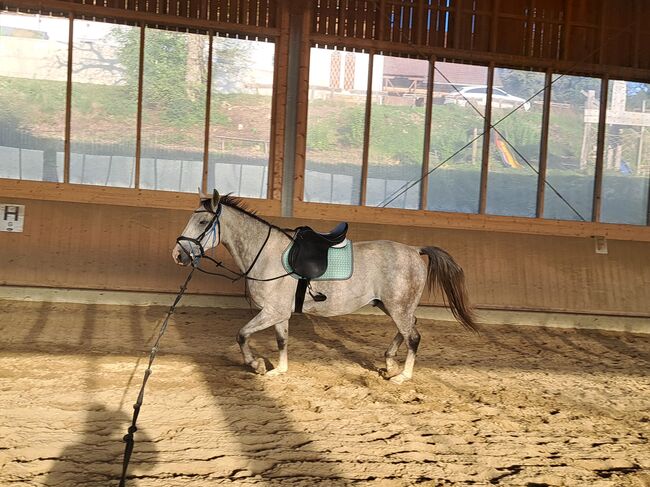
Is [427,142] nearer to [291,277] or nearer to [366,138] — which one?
[366,138]

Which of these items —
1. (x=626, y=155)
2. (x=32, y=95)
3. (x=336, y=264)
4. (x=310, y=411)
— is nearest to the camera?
(x=310, y=411)

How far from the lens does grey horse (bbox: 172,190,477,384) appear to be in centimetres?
695

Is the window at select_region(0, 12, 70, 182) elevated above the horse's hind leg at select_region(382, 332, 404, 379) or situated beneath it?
elevated above

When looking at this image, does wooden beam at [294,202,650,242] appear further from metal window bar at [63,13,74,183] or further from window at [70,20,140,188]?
metal window bar at [63,13,74,183]

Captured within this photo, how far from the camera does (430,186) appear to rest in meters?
12.0

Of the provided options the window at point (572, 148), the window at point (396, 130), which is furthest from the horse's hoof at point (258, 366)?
the window at point (572, 148)

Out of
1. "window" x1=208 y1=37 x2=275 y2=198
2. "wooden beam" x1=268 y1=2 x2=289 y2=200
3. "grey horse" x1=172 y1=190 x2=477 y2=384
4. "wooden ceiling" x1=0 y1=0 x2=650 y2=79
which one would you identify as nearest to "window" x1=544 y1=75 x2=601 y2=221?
"wooden ceiling" x1=0 y1=0 x2=650 y2=79

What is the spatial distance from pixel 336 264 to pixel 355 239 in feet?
13.8

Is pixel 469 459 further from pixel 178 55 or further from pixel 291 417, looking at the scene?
pixel 178 55

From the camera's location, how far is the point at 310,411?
5902mm

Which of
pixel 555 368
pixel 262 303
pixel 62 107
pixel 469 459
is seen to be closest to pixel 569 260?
pixel 555 368

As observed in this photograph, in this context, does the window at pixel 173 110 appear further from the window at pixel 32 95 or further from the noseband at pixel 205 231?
the noseband at pixel 205 231

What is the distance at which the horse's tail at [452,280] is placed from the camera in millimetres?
7531

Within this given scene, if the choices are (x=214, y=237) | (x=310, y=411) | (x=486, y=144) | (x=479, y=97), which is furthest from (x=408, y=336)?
(x=479, y=97)
